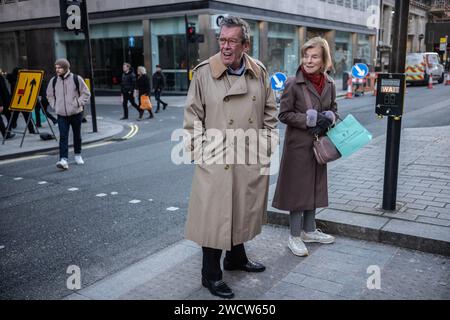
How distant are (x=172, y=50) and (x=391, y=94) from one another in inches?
864

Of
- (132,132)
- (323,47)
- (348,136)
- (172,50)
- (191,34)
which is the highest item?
(191,34)

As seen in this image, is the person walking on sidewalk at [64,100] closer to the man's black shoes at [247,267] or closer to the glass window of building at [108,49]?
the man's black shoes at [247,267]

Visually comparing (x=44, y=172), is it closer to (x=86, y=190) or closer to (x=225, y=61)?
(x=86, y=190)

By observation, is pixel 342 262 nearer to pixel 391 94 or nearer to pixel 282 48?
pixel 391 94

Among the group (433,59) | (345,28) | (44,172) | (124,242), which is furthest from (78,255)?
(345,28)

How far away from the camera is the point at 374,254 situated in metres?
3.91

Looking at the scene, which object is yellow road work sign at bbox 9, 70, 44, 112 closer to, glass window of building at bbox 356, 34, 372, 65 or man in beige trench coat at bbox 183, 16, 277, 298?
man in beige trench coat at bbox 183, 16, 277, 298

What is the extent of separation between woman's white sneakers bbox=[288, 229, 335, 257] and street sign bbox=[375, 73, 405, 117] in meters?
1.32

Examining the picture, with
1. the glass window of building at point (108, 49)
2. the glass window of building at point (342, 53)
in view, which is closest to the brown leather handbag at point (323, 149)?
the glass window of building at point (108, 49)

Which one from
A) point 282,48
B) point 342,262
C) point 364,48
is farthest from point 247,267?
point 364,48

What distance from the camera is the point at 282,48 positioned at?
97.3 ft

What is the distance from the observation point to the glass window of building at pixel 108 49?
26359mm

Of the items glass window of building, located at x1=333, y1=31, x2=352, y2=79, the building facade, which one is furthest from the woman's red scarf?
glass window of building, located at x1=333, y1=31, x2=352, y2=79
